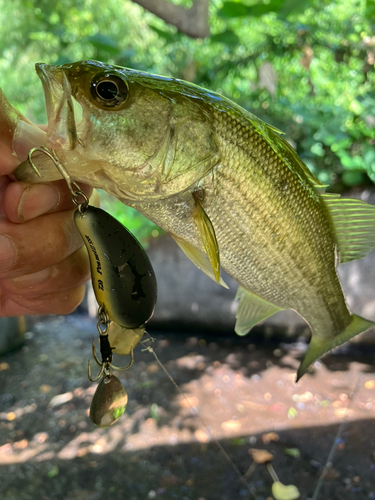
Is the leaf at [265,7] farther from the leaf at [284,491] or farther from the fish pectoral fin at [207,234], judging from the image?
the leaf at [284,491]

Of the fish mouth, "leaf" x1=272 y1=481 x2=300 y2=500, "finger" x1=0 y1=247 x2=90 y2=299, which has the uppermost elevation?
the fish mouth

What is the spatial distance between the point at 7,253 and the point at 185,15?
3013 millimetres

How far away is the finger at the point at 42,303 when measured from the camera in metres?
0.80

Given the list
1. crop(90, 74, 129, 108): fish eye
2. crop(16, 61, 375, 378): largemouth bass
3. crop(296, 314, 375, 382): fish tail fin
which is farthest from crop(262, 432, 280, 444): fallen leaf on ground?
crop(90, 74, 129, 108): fish eye

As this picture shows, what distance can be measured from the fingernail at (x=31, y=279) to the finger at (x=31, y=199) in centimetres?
15

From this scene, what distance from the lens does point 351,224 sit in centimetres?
73

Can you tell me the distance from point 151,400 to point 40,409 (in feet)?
2.28

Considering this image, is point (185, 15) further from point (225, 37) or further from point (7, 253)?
point (7, 253)

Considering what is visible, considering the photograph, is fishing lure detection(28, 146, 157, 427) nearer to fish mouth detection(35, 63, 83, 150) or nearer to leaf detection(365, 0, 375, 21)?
fish mouth detection(35, 63, 83, 150)

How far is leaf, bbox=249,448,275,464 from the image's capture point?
1.93m

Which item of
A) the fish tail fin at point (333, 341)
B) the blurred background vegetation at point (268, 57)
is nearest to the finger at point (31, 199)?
the fish tail fin at point (333, 341)

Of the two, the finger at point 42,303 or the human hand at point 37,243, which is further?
the finger at point 42,303

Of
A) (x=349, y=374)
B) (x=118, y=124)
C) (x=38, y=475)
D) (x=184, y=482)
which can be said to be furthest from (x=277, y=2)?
(x=38, y=475)

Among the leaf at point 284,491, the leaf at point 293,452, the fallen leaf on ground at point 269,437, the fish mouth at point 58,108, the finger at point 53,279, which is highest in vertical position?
the fish mouth at point 58,108
